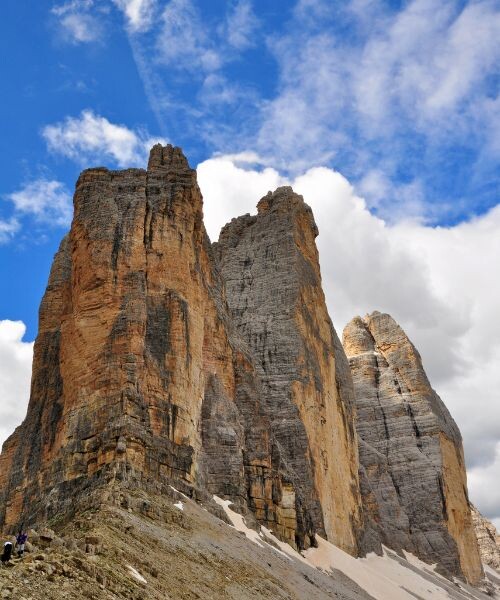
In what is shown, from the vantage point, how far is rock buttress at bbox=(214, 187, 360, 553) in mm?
59031

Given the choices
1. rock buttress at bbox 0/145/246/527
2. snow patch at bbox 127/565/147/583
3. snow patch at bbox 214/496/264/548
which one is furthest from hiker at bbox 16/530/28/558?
snow patch at bbox 214/496/264/548

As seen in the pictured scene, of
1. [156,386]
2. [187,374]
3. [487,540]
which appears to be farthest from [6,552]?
[487,540]

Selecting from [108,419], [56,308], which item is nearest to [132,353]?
[108,419]

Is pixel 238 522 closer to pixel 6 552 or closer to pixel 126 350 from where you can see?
pixel 126 350

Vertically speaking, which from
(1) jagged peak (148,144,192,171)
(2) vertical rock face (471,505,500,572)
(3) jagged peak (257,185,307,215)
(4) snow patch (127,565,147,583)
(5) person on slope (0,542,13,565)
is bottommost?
(4) snow patch (127,565,147,583)

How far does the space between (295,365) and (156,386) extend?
23.8 metres

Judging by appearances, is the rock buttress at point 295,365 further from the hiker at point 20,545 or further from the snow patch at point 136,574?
the hiker at point 20,545

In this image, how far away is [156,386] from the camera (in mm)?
43406

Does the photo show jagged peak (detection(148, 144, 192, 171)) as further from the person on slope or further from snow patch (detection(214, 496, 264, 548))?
the person on slope

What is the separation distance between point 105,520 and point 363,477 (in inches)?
2105

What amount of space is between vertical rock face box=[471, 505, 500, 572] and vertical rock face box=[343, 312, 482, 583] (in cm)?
2833

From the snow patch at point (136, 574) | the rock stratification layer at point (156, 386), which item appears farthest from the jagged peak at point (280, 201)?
the snow patch at point (136, 574)

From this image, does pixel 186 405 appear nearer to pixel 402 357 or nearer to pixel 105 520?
pixel 105 520

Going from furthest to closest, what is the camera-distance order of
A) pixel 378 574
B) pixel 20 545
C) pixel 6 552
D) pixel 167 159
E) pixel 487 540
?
pixel 487 540 < pixel 378 574 < pixel 167 159 < pixel 20 545 < pixel 6 552
